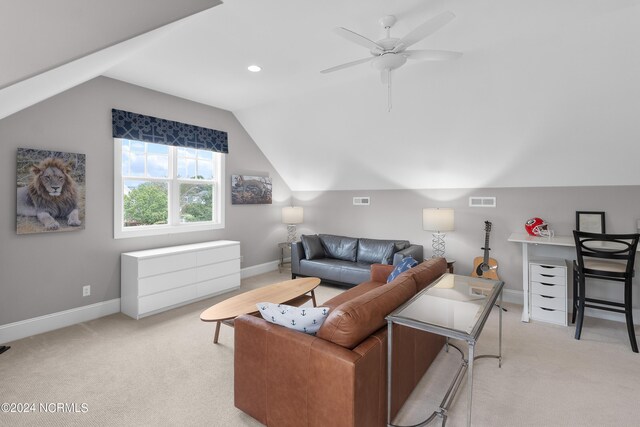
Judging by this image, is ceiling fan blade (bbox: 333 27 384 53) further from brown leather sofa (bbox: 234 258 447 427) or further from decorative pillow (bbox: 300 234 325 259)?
decorative pillow (bbox: 300 234 325 259)

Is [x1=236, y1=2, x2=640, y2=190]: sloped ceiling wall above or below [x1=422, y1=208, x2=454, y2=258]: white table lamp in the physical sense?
above

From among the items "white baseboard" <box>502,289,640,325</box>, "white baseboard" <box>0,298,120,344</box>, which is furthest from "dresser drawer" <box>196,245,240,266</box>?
"white baseboard" <box>502,289,640,325</box>

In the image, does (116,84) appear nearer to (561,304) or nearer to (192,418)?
(192,418)

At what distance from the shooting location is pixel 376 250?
5004 millimetres

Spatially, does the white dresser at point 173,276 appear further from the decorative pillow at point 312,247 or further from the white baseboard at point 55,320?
the decorative pillow at point 312,247

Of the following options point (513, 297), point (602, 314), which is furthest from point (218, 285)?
point (602, 314)

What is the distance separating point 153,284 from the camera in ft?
12.3

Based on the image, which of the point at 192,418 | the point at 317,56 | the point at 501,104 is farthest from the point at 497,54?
the point at 192,418

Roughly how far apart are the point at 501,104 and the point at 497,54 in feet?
2.05

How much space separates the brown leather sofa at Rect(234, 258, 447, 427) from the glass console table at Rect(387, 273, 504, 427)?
4.4 inches

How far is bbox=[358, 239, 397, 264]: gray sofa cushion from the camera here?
4784 mm

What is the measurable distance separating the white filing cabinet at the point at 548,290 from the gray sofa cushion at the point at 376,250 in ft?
5.90

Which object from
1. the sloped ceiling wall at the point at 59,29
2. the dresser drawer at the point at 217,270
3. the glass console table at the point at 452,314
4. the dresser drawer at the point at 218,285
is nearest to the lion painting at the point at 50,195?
the dresser drawer at the point at 217,270

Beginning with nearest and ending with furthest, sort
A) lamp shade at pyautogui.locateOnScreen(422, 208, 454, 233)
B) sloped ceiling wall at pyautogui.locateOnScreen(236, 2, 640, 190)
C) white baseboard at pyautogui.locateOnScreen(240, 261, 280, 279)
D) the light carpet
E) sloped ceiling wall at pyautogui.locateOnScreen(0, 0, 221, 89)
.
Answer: sloped ceiling wall at pyautogui.locateOnScreen(0, 0, 221, 89) → the light carpet → sloped ceiling wall at pyautogui.locateOnScreen(236, 2, 640, 190) → lamp shade at pyautogui.locateOnScreen(422, 208, 454, 233) → white baseboard at pyautogui.locateOnScreen(240, 261, 280, 279)
